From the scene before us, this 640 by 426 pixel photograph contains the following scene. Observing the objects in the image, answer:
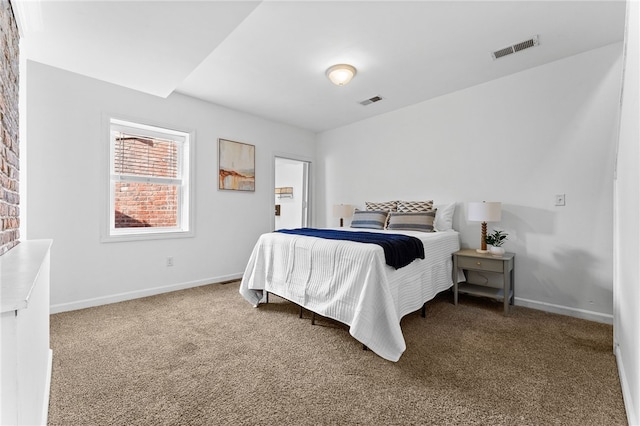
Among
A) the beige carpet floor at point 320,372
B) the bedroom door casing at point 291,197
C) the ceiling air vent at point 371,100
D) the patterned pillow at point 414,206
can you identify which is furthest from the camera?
the bedroom door casing at point 291,197

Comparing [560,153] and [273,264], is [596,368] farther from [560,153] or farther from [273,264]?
[273,264]

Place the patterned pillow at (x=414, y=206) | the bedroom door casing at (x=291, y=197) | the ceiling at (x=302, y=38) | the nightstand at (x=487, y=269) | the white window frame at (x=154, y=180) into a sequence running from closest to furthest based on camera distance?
the ceiling at (x=302, y=38) < the nightstand at (x=487, y=269) < the white window frame at (x=154, y=180) < the patterned pillow at (x=414, y=206) < the bedroom door casing at (x=291, y=197)

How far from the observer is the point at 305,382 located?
5.57 ft

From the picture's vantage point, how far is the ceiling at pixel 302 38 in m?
1.87

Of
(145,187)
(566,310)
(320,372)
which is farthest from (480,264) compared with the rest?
(145,187)

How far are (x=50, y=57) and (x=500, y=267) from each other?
4377 mm

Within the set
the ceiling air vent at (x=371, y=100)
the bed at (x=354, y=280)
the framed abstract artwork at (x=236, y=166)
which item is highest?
the ceiling air vent at (x=371, y=100)

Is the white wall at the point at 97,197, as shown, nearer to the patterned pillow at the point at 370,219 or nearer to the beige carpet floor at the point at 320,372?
the beige carpet floor at the point at 320,372

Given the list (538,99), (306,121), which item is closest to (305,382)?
(538,99)

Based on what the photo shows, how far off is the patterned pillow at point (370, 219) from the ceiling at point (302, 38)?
5.19ft

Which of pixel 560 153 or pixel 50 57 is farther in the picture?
pixel 560 153

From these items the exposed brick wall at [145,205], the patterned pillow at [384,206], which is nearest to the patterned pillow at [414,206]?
the patterned pillow at [384,206]

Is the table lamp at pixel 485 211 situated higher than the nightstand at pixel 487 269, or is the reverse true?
the table lamp at pixel 485 211

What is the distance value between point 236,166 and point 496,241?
3439 millimetres
